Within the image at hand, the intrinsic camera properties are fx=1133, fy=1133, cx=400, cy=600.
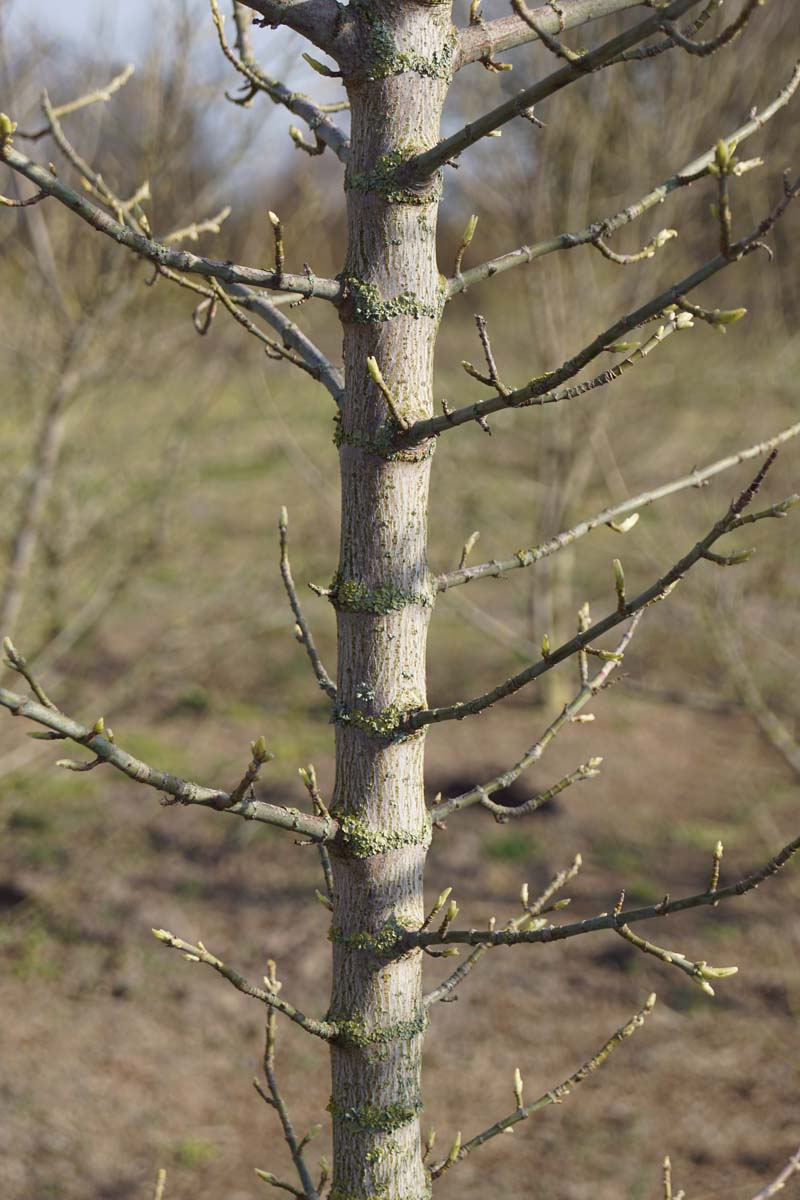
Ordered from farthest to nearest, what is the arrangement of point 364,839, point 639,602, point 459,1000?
point 459,1000, point 364,839, point 639,602

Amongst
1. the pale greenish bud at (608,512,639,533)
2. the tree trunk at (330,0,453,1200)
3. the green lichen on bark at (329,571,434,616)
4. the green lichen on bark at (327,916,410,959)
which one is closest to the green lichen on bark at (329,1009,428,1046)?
the tree trunk at (330,0,453,1200)

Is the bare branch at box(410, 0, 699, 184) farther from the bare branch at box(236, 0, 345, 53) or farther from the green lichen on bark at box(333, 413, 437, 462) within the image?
the green lichen on bark at box(333, 413, 437, 462)

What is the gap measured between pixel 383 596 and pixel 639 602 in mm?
364

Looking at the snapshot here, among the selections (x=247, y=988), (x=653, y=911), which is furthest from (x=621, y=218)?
(x=247, y=988)

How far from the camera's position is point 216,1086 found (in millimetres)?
4477

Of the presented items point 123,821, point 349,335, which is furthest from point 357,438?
point 123,821

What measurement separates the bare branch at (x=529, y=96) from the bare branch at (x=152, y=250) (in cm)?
19

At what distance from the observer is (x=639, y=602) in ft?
4.45

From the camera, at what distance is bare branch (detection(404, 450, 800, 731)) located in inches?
51.8

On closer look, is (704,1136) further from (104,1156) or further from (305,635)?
(305,635)

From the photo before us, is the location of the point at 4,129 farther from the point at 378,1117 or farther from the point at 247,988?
Result: the point at 378,1117

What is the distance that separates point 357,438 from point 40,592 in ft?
13.6

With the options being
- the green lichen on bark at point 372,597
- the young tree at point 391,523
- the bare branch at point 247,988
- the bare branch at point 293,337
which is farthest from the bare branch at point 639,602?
the bare branch at point 293,337

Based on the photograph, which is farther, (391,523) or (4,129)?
(391,523)
